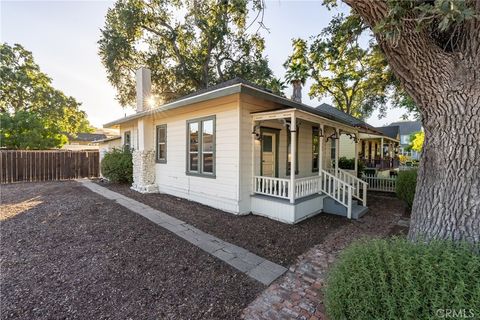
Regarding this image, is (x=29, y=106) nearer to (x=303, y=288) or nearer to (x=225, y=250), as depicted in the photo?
(x=225, y=250)

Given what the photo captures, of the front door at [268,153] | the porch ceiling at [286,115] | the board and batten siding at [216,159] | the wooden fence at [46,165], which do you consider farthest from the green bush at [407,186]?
the wooden fence at [46,165]

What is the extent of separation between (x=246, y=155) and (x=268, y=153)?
4.23 ft

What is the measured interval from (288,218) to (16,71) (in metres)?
25.5

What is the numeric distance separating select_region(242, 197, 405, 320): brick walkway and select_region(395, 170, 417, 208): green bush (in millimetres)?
3033

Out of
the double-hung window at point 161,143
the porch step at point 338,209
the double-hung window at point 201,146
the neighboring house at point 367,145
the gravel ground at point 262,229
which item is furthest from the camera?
the neighboring house at point 367,145

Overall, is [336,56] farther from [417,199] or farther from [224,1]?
[417,199]

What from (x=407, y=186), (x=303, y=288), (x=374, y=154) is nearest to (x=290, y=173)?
(x=407, y=186)

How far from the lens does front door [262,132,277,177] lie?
7016mm

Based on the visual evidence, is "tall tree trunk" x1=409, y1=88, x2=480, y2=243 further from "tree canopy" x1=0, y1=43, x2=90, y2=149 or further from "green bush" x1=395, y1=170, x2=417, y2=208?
"tree canopy" x1=0, y1=43, x2=90, y2=149

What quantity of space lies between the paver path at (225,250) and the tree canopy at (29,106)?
568 inches

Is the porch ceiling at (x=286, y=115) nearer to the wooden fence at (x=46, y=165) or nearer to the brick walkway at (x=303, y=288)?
the brick walkway at (x=303, y=288)

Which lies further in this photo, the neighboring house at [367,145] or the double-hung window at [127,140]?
the neighboring house at [367,145]

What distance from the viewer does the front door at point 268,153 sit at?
7.02 m


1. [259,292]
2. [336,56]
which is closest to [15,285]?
[259,292]
